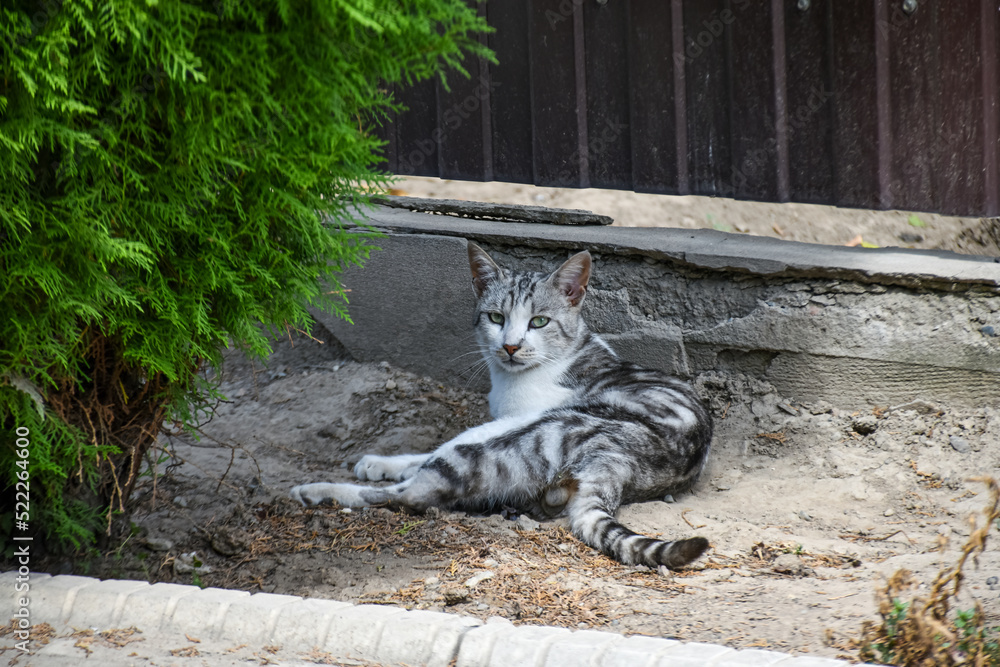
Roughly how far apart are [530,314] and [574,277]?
30 centimetres

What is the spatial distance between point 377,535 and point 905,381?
2624 mm

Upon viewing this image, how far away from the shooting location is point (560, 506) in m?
3.90

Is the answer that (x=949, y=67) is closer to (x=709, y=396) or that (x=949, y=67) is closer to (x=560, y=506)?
(x=709, y=396)

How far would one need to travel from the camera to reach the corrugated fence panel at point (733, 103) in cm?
443

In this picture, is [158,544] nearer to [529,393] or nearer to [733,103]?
[529,393]

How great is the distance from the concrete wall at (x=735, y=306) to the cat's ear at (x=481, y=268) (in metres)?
0.44

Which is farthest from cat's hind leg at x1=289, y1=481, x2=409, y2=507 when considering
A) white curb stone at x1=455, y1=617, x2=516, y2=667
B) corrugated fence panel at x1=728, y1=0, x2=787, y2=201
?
corrugated fence panel at x1=728, y1=0, x2=787, y2=201

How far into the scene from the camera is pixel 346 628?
252 cm

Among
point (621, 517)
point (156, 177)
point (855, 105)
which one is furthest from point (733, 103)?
point (156, 177)

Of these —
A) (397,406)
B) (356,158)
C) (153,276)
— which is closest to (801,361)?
(397,406)

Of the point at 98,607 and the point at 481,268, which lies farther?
the point at 481,268

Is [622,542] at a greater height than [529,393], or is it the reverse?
[529,393]

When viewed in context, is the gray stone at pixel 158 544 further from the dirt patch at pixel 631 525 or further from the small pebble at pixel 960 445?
the small pebble at pixel 960 445

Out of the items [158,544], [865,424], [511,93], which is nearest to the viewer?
[158,544]
